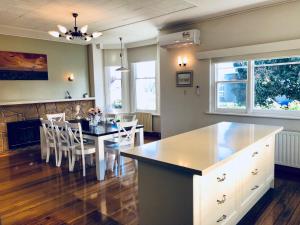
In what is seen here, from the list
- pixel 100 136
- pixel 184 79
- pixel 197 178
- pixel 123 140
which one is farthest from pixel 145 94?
pixel 197 178

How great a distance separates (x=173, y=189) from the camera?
183 centimetres

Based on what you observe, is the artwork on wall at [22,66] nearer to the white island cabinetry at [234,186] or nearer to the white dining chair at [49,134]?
the white dining chair at [49,134]

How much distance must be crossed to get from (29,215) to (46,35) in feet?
15.2

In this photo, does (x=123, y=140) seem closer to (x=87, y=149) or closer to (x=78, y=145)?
(x=87, y=149)

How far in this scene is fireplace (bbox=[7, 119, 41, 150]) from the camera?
18.3 feet

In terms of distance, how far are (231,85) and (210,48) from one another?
2.71 ft

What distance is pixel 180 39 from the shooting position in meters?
4.93

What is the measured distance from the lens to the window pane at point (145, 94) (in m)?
7.11

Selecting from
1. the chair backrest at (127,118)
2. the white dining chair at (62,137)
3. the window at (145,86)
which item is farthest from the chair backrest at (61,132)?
the window at (145,86)

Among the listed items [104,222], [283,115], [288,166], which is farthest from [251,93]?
[104,222]

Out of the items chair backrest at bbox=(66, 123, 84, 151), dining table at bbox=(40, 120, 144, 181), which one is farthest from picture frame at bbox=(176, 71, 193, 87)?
chair backrest at bbox=(66, 123, 84, 151)

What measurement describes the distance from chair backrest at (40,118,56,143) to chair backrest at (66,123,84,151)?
1.46 ft

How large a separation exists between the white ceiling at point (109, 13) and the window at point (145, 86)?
1559 millimetres

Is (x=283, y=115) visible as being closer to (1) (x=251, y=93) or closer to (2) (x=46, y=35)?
(1) (x=251, y=93)
